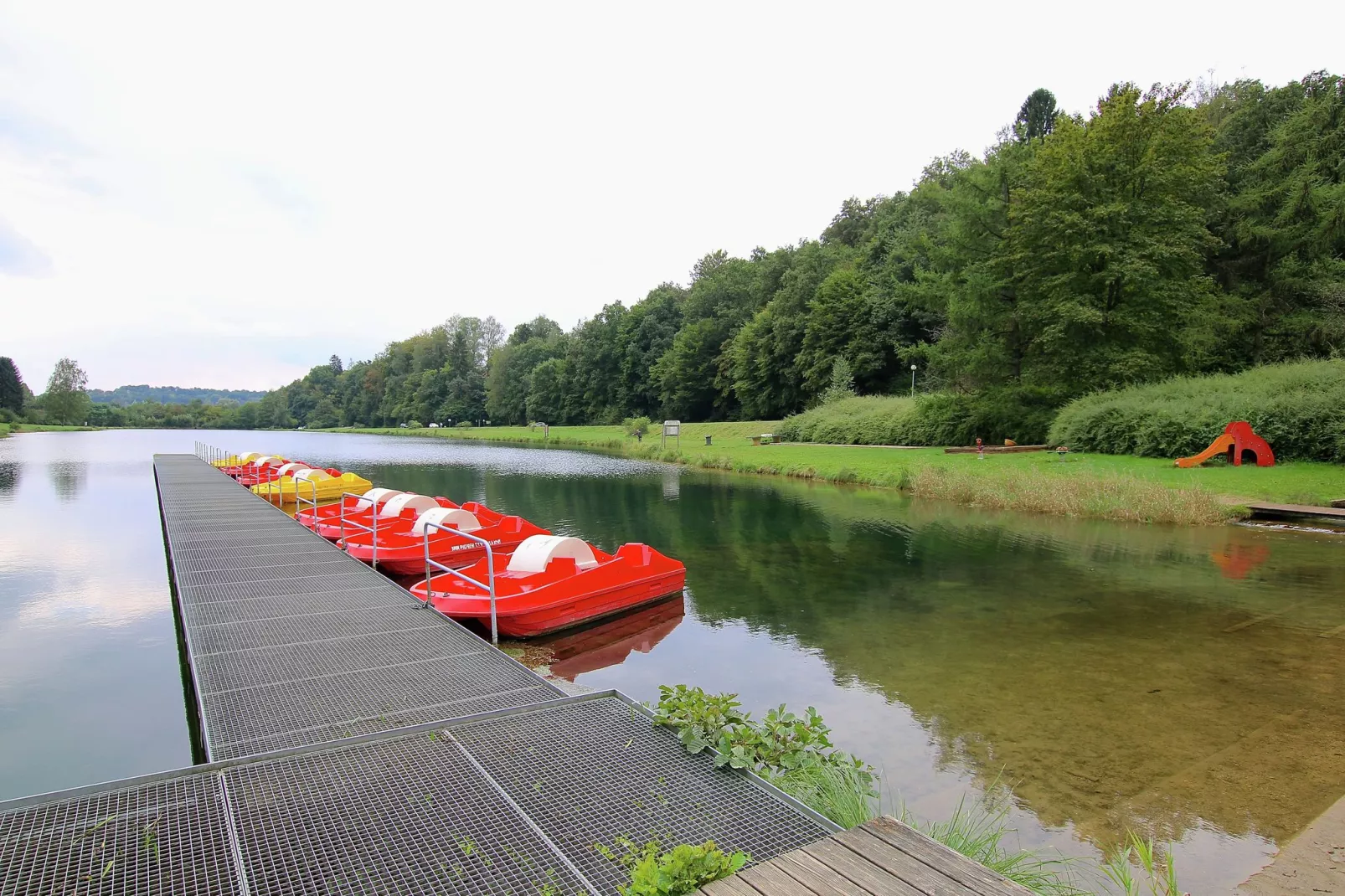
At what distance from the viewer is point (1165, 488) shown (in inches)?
634

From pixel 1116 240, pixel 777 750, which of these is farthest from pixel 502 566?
pixel 1116 240

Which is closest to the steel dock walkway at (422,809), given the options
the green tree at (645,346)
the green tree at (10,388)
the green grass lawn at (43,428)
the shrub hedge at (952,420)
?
the shrub hedge at (952,420)

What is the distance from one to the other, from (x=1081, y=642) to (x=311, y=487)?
18.8 m

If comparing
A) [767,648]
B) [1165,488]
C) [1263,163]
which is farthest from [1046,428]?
[767,648]

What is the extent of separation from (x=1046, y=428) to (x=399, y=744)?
29201 millimetres

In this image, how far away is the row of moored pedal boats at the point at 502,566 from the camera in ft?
27.5

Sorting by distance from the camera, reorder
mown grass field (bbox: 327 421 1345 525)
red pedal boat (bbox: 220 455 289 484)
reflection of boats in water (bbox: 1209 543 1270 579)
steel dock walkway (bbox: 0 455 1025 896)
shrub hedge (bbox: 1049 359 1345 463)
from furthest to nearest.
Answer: red pedal boat (bbox: 220 455 289 484) → shrub hedge (bbox: 1049 359 1345 463) → mown grass field (bbox: 327 421 1345 525) → reflection of boats in water (bbox: 1209 543 1270 579) → steel dock walkway (bbox: 0 455 1025 896)

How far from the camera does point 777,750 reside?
4.39 metres

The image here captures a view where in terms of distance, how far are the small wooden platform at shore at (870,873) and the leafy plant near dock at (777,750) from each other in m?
0.78

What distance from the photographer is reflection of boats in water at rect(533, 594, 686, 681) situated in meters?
8.10

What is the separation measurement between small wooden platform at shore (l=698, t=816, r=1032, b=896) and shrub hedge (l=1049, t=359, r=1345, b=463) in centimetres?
2127

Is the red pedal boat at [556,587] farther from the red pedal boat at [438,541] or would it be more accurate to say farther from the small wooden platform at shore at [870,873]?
the small wooden platform at shore at [870,873]

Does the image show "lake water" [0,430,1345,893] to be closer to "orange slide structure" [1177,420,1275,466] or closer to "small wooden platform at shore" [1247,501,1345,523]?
"small wooden platform at shore" [1247,501,1345,523]

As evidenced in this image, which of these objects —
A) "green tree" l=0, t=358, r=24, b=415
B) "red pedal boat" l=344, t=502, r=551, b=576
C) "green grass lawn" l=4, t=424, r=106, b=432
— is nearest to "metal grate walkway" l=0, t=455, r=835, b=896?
"red pedal boat" l=344, t=502, r=551, b=576
